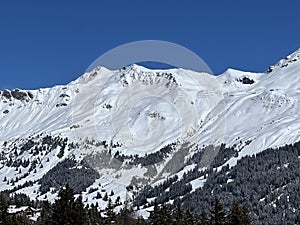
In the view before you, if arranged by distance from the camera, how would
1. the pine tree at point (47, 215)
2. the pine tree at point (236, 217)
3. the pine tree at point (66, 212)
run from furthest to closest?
the pine tree at point (47, 215), the pine tree at point (66, 212), the pine tree at point (236, 217)

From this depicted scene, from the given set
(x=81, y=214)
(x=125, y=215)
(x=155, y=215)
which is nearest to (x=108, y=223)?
(x=155, y=215)

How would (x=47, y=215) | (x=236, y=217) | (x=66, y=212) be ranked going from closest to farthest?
(x=236, y=217), (x=66, y=212), (x=47, y=215)

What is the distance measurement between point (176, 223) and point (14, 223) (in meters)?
25.2

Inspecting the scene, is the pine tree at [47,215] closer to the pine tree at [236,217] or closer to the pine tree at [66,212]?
the pine tree at [66,212]

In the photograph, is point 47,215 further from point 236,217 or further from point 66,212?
point 236,217

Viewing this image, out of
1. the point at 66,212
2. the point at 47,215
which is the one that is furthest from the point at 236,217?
the point at 47,215

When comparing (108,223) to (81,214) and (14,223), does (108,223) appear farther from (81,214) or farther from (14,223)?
(81,214)

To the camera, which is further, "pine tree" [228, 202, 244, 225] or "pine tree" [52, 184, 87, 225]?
"pine tree" [52, 184, 87, 225]

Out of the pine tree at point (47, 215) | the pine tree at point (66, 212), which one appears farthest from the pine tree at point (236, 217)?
the pine tree at point (47, 215)

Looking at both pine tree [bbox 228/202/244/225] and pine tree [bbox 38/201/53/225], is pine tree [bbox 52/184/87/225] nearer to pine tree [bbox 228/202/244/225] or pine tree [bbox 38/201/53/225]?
pine tree [bbox 38/201/53/225]

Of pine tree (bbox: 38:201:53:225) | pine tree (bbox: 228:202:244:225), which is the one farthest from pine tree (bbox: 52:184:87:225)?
pine tree (bbox: 228:202:244:225)

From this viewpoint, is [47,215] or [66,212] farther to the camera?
[47,215]

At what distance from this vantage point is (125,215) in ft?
564

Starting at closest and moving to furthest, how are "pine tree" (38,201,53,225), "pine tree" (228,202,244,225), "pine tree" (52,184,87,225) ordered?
1. "pine tree" (228,202,244,225)
2. "pine tree" (52,184,87,225)
3. "pine tree" (38,201,53,225)
